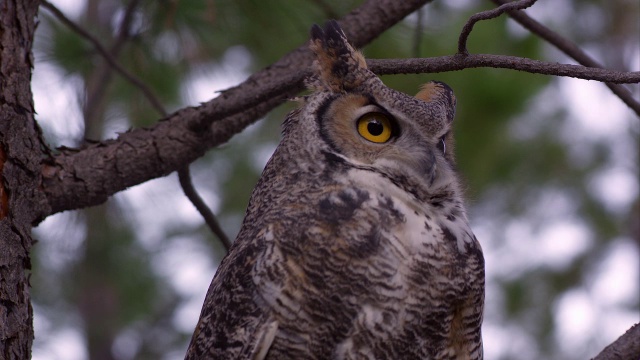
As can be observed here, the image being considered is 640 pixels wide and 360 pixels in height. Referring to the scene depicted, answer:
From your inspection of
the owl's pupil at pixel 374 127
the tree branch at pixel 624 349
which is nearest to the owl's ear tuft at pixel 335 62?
the owl's pupil at pixel 374 127

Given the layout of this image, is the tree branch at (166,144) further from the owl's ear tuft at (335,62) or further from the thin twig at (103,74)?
the thin twig at (103,74)

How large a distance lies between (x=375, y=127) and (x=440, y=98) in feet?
0.84

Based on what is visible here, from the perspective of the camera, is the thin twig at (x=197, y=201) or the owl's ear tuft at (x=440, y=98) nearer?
the owl's ear tuft at (x=440, y=98)

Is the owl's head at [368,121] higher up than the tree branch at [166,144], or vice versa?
the tree branch at [166,144]

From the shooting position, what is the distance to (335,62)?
5.98 ft

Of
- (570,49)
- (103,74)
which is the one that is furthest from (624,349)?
(103,74)

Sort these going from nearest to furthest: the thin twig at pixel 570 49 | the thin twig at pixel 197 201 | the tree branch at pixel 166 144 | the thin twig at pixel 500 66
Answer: the thin twig at pixel 500 66
the tree branch at pixel 166 144
the thin twig at pixel 570 49
the thin twig at pixel 197 201

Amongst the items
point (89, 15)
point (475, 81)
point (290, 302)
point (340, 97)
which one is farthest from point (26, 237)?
point (475, 81)

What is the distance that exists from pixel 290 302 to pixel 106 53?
1204mm

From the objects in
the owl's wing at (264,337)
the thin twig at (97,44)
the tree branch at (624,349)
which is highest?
the thin twig at (97,44)

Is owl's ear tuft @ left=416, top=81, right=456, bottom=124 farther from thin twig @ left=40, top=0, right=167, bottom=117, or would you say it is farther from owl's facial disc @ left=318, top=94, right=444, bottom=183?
thin twig @ left=40, top=0, right=167, bottom=117

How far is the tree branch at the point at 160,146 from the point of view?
1964mm

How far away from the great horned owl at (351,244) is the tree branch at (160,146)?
0.19 metres

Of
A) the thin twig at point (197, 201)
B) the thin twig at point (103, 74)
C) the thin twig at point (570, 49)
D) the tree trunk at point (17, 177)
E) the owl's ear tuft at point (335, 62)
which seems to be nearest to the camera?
the tree trunk at point (17, 177)
